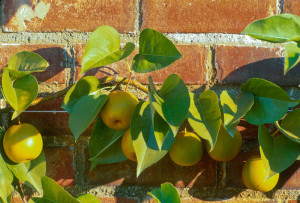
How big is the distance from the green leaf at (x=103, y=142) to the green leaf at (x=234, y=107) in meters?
0.16

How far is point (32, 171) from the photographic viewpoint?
24.0 inches

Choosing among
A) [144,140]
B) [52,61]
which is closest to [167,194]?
[144,140]

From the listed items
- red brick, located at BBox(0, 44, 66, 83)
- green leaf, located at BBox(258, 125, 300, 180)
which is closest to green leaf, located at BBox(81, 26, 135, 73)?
red brick, located at BBox(0, 44, 66, 83)

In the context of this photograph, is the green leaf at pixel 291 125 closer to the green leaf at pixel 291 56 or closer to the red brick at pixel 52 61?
the green leaf at pixel 291 56

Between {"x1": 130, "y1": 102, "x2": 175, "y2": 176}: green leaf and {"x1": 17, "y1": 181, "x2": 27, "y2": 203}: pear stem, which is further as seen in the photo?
{"x1": 17, "y1": 181, "x2": 27, "y2": 203}: pear stem

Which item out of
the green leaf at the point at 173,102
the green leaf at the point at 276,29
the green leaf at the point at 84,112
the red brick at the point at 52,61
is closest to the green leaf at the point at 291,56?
the green leaf at the point at 276,29

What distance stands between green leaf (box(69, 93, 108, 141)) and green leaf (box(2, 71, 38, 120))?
0.21ft

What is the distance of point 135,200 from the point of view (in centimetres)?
65

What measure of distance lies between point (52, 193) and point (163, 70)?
262 mm

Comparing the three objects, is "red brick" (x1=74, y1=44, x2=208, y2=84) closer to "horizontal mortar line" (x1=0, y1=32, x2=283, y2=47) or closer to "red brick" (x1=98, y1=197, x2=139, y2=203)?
"horizontal mortar line" (x1=0, y1=32, x2=283, y2=47)

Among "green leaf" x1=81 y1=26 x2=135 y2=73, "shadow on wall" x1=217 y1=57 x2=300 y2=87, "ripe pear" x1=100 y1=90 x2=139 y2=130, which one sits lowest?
"ripe pear" x1=100 y1=90 x2=139 y2=130

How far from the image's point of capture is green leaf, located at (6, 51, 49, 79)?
56 cm

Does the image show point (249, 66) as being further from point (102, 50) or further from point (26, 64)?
point (26, 64)

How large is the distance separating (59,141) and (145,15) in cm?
26
